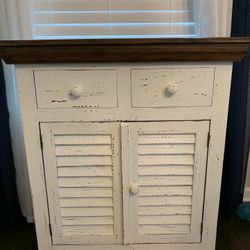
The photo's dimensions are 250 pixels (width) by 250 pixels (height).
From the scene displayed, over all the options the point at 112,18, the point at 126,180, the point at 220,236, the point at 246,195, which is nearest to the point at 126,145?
the point at 126,180

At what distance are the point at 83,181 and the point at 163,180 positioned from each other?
312 millimetres

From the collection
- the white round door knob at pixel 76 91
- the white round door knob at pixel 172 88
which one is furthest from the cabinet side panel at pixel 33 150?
the white round door knob at pixel 172 88

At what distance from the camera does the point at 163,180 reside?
1.10m

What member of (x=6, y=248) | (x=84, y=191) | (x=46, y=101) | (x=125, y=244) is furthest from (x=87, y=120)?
(x=6, y=248)

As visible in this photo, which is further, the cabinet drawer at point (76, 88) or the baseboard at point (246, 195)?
the baseboard at point (246, 195)

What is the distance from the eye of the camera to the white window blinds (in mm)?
1404

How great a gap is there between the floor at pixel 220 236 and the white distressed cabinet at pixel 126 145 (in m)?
0.33

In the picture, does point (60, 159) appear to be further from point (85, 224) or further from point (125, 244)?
point (125, 244)

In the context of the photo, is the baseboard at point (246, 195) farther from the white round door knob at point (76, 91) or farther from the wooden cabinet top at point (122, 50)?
the white round door knob at point (76, 91)

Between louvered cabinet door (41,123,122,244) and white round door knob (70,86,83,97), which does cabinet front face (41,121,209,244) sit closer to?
louvered cabinet door (41,123,122,244)

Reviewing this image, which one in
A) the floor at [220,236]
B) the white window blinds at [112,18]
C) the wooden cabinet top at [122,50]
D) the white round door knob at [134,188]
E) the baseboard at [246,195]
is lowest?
the floor at [220,236]

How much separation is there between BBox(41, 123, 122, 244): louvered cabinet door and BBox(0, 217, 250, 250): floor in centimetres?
40

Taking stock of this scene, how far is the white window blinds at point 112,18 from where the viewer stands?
140 centimetres

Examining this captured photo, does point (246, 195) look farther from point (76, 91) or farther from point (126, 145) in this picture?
point (76, 91)
